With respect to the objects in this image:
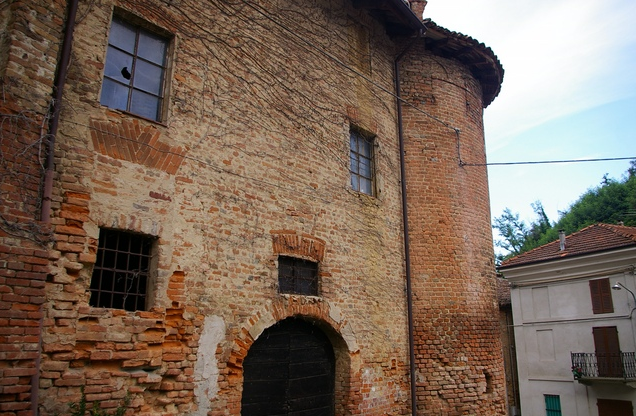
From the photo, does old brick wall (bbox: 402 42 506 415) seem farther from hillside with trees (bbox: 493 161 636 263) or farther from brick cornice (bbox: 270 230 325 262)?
hillside with trees (bbox: 493 161 636 263)

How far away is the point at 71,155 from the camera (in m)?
5.12

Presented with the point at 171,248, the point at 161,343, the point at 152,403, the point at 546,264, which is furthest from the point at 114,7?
the point at 546,264

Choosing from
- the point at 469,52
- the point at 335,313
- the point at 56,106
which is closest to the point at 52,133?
the point at 56,106

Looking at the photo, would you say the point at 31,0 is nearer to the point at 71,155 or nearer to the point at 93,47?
the point at 93,47

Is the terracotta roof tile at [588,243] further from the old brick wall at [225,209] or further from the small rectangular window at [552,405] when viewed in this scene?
the old brick wall at [225,209]

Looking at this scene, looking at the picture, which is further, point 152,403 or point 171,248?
point 171,248

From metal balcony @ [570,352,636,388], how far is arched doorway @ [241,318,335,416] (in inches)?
432

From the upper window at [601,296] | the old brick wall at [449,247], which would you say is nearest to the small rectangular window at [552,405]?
the upper window at [601,296]

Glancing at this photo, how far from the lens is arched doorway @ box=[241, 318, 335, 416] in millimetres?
6707

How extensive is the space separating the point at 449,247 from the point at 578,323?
29.6 feet

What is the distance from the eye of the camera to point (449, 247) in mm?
9812

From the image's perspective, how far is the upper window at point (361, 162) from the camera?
920 cm

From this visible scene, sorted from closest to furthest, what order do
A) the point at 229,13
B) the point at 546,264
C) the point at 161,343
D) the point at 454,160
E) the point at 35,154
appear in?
the point at 35,154, the point at 161,343, the point at 229,13, the point at 454,160, the point at 546,264

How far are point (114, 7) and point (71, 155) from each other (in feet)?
6.62
